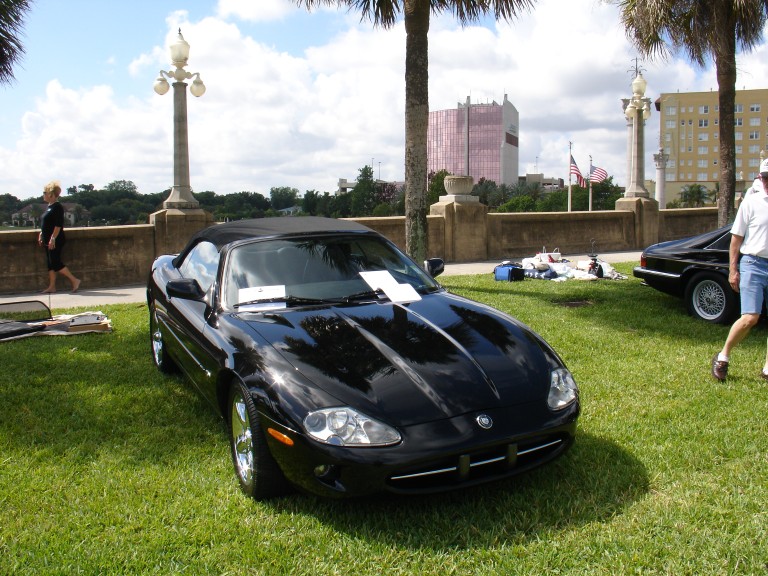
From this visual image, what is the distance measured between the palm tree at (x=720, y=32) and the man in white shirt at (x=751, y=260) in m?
6.85

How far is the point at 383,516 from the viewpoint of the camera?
3279 millimetres

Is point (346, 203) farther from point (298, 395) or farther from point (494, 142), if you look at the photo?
point (298, 395)

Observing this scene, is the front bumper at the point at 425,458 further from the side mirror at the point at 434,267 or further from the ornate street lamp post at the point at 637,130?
the ornate street lamp post at the point at 637,130

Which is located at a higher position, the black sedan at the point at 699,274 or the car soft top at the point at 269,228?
the car soft top at the point at 269,228

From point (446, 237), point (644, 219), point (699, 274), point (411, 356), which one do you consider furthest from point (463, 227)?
point (411, 356)

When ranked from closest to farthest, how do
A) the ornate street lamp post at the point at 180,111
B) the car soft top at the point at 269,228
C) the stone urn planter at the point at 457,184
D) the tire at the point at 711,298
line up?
the car soft top at the point at 269,228 < the tire at the point at 711,298 < the ornate street lamp post at the point at 180,111 < the stone urn planter at the point at 457,184

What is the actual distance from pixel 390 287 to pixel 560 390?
1.33 metres

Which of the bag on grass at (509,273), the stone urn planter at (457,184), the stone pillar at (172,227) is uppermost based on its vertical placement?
the stone urn planter at (457,184)

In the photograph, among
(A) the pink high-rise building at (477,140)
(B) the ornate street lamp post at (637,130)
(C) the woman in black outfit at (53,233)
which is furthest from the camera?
(A) the pink high-rise building at (477,140)

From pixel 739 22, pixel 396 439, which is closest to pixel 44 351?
pixel 396 439

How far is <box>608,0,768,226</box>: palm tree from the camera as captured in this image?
1134cm

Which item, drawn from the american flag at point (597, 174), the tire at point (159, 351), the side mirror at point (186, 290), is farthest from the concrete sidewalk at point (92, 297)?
the american flag at point (597, 174)

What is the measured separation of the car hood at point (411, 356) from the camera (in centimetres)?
319

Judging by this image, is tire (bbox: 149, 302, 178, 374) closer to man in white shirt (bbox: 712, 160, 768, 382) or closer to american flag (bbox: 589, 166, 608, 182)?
man in white shirt (bbox: 712, 160, 768, 382)
